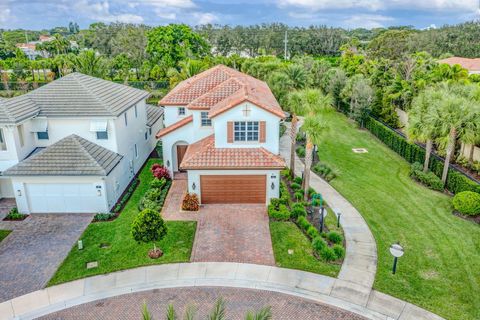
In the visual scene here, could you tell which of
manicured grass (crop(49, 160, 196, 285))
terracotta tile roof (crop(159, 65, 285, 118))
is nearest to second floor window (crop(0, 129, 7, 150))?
manicured grass (crop(49, 160, 196, 285))

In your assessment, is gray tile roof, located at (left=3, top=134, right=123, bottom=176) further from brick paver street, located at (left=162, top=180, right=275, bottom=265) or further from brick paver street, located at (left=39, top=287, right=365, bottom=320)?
brick paver street, located at (left=39, top=287, right=365, bottom=320)

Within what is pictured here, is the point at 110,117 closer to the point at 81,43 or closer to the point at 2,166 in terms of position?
the point at 2,166

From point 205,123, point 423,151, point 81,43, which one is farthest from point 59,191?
point 81,43

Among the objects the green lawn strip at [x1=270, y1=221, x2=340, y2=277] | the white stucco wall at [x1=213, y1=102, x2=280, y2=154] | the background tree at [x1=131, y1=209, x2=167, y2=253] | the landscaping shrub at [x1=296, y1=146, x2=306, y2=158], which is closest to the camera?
the background tree at [x1=131, y1=209, x2=167, y2=253]

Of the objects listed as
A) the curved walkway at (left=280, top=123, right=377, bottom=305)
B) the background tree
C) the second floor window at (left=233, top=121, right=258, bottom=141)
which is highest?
the second floor window at (left=233, top=121, right=258, bottom=141)

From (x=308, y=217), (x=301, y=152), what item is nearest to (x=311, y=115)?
(x=308, y=217)

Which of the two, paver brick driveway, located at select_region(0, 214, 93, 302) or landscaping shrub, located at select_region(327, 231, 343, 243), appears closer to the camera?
paver brick driveway, located at select_region(0, 214, 93, 302)
